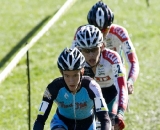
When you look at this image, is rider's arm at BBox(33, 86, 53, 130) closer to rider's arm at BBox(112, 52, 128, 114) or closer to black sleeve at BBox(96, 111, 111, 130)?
black sleeve at BBox(96, 111, 111, 130)

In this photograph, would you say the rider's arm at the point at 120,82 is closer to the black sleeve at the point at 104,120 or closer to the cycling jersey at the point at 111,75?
the cycling jersey at the point at 111,75

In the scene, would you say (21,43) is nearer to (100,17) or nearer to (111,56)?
(100,17)

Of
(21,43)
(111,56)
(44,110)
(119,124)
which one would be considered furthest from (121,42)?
(21,43)

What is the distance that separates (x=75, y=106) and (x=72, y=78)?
656mm

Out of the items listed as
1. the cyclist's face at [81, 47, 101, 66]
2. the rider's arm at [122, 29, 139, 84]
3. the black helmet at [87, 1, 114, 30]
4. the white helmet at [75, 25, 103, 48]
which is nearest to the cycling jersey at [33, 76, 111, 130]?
the cyclist's face at [81, 47, 101, 66]

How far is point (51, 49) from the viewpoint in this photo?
60.3 ft

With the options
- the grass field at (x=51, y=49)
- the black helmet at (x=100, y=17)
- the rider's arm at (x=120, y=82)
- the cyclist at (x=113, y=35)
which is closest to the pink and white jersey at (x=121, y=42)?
the cyclist at (x=113, y=35)

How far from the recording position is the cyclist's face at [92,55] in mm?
8449

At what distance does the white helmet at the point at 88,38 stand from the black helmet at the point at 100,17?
1168 millimetres

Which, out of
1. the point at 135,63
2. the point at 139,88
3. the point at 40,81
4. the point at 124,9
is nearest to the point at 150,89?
the point at 139,88

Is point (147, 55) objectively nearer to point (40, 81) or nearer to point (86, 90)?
point (40, 81)

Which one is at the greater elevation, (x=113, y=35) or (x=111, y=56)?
(x=113, y=35)

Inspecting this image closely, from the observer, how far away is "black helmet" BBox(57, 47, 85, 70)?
7.37m

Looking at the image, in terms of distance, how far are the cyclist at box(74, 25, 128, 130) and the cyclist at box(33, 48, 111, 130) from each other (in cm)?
36
